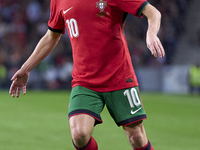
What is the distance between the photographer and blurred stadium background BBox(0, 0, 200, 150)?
659 centimetres

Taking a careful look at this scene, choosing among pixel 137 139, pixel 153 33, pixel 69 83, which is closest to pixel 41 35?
pixel 69 83

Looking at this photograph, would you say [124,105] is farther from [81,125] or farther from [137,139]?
[81,125]

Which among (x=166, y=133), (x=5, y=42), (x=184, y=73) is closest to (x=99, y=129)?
(x=166, y=133)

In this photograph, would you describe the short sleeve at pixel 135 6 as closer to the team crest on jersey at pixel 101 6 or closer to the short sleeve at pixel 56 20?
the team crest on jersey at pixel 101 6

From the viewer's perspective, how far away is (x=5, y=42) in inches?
671

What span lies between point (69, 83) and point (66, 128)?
9.25 m

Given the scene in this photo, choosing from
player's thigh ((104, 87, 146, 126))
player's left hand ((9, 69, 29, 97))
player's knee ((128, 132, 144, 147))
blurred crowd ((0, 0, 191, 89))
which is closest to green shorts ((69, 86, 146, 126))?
player's thigh ((104, 87, 146, 126))

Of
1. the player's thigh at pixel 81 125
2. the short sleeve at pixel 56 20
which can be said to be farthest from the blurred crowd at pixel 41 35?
the player's thigh at pixel 81 125

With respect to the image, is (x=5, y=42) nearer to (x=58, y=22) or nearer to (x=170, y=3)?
(x=170, y=3)

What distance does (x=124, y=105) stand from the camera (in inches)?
147

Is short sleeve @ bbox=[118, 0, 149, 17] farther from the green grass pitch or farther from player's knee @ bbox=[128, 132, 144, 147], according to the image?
the green grass pitch

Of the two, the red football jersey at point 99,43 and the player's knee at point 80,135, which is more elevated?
the red football jersey at point 99,43

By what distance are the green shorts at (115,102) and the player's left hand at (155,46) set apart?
2.36ft

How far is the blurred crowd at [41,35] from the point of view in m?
16.4
